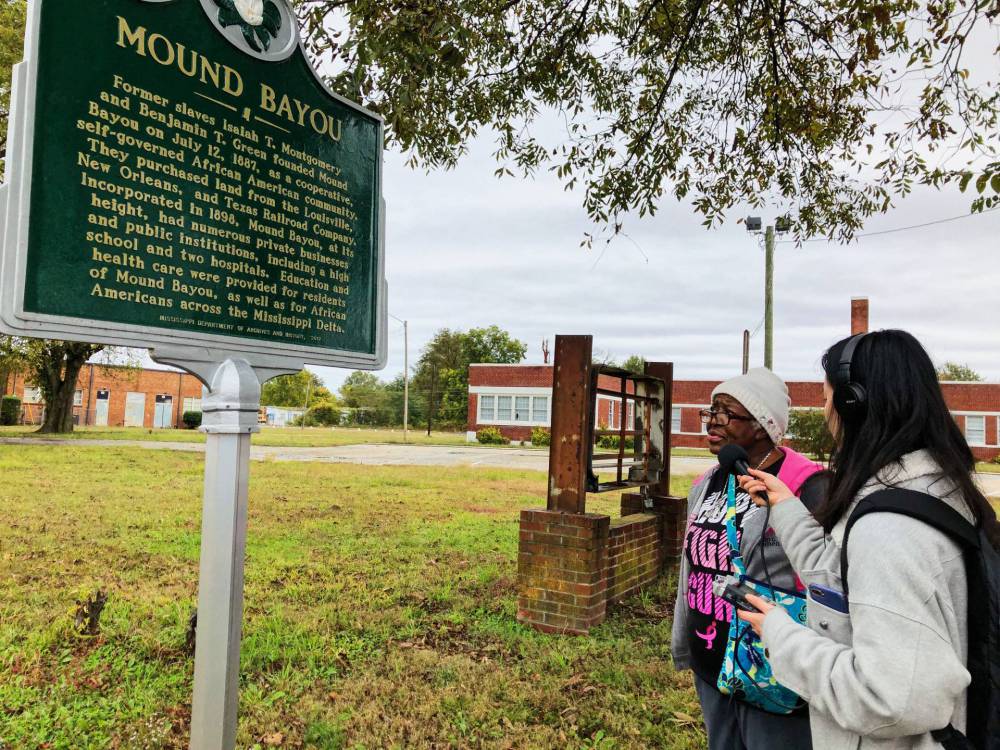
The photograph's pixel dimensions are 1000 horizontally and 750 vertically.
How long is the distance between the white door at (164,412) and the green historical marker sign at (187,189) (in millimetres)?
54800

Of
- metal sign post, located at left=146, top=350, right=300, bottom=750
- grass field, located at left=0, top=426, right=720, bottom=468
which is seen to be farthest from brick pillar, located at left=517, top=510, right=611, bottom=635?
grass field, located at left=0, top=426, right=720, bottom=468

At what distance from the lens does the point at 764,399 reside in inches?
108

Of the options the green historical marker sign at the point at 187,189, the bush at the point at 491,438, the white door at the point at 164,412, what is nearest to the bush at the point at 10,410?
the white door at the point at 164,412

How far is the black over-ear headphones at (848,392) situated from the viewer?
1615mm

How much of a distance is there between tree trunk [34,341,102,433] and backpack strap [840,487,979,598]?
2968 cm

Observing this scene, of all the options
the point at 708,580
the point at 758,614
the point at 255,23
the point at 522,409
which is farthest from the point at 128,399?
the point at 758,614

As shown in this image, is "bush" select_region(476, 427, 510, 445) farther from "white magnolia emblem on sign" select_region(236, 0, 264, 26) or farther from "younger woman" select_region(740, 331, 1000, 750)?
"younger woman" select_region(740, 331, 1000, 750)

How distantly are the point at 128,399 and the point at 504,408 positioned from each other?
2900 cm

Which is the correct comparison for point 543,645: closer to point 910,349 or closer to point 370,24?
point 910,349

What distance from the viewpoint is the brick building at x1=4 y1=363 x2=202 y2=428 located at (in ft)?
158

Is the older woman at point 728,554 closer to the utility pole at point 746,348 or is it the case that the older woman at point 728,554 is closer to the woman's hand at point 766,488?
the woman's hand at point 766,488

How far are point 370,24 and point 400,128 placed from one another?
2.44 feet

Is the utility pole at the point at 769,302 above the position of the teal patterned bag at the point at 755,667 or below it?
above

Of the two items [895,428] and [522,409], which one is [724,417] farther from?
[522,409]
